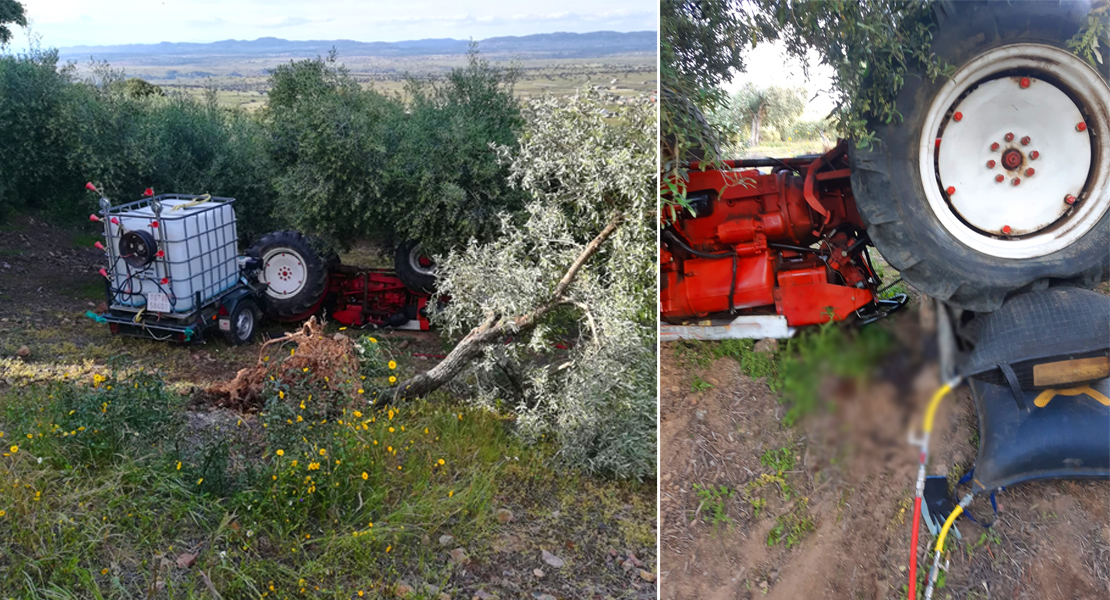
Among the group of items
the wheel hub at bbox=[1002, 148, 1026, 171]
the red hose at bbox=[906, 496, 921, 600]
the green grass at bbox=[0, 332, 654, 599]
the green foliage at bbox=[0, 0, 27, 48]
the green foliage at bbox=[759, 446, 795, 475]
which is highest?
the green foliage at bbox=[0, 0, 27, 48]

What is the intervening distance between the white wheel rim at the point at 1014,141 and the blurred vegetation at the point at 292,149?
3.91 metres

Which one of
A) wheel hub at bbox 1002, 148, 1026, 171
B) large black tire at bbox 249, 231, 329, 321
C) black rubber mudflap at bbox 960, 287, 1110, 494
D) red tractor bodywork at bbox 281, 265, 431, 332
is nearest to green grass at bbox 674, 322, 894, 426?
black rubber mudflap at bbox 960, 287, 1110, 494

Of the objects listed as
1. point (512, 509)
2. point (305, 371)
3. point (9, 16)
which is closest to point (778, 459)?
point (512, 509)

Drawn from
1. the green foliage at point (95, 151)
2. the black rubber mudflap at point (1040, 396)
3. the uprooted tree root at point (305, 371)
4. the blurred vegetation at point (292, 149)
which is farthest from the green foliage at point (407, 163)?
the black rubber mudflap at point (1040, 396)

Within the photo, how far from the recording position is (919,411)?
1.01m

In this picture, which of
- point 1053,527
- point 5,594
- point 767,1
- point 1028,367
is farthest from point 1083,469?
point 5,594

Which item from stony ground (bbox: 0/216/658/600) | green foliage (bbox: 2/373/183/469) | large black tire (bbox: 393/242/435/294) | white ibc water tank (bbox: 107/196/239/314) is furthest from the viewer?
large black tire (bbox: 393/242/435/294)

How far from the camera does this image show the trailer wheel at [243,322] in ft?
20.7

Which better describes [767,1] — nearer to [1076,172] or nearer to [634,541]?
[1076,172]

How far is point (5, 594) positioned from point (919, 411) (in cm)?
300

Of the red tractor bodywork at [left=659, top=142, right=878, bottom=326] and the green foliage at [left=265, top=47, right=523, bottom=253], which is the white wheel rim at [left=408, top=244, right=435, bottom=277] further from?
the red tractor bodywork at [left=659, top=142, right=878, bottom=326]

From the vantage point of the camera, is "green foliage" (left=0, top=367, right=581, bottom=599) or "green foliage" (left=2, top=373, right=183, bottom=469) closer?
"green foliage" (left=0, top=367, right=581, bottom=599)

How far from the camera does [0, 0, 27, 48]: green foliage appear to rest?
8.09 metres

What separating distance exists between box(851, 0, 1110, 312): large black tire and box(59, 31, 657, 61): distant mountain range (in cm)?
48
